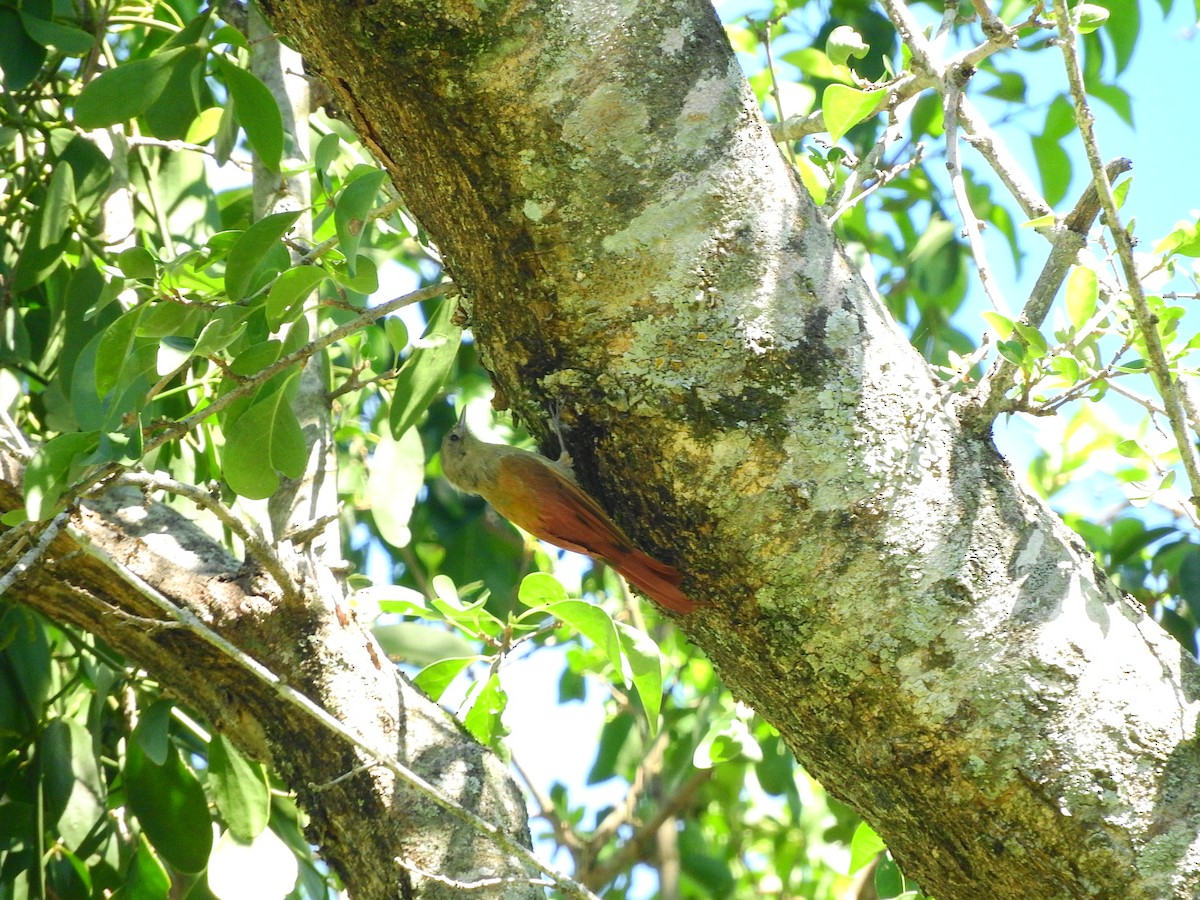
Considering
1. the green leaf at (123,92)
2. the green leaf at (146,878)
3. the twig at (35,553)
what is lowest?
the green leaf at (146,878)

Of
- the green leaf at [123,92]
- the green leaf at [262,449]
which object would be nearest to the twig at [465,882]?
the green leaf at [262,449]

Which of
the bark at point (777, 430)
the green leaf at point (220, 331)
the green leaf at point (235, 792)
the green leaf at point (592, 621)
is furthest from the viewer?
the green leaf at point (235, 792)

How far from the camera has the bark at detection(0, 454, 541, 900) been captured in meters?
2.12

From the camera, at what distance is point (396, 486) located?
2699mm

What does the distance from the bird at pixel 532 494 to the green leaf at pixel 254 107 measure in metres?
0.82

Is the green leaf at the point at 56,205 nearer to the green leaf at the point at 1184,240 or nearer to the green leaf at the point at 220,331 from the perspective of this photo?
the green leaf at the point at 220,331

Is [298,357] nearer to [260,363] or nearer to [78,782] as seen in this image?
[260,363]

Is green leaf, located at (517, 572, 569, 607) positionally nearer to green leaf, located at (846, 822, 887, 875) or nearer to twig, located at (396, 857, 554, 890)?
twig, located at (396, 857, 554, 890)

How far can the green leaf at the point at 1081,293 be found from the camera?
1594 millimetres

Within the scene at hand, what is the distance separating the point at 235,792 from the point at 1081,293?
1.85 meters

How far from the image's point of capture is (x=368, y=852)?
7.02 ft

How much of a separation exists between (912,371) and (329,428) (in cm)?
132

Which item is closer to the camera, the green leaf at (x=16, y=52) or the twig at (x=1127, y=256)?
the twig at (x=1127, y=256)

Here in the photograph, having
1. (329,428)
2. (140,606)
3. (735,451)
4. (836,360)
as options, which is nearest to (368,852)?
(140,606)
